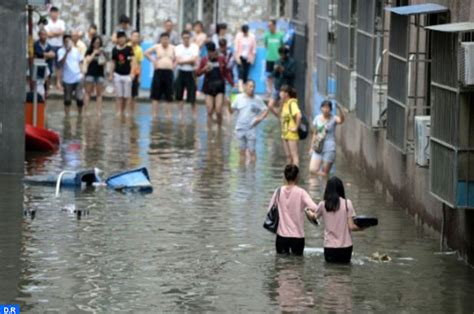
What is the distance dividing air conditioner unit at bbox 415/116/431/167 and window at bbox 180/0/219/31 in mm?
25894

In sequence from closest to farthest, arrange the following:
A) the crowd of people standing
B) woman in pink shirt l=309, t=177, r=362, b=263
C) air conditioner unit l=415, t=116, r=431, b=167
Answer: woman in pink shirt l=309, t=177, r=362, b=263, air conditioner unit l=415, t=116, r=431, b=167, the crowd of people standing

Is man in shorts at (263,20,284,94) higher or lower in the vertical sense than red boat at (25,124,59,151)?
higher

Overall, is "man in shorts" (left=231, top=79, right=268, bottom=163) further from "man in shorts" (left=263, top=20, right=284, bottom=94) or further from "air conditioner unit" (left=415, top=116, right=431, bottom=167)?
"man in shorts" (left=263, top=20, right=284, bottom=94)

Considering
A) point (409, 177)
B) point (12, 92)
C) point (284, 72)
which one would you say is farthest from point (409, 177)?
point (284, 72)

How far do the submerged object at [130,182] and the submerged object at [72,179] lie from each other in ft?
1.20

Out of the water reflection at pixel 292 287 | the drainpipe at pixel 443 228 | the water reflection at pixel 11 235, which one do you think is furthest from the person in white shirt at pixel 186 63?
the water reflection at pixel 292 287

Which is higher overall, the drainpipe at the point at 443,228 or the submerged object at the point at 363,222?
the submerged object at the point at 363,222

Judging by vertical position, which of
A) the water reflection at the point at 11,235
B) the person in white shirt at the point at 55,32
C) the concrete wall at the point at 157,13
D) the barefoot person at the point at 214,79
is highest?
the concrete wall at the point at 157,13

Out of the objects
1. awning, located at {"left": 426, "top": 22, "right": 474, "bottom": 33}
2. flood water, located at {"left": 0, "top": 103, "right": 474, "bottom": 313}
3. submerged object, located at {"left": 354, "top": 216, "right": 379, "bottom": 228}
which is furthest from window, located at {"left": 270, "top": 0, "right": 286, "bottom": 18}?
awning, located at {"left": 426, "top": 22, "right": 474, "bottom": 33}

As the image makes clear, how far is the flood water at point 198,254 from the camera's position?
48.4 feet

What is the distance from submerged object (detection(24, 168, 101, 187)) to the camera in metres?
22.8

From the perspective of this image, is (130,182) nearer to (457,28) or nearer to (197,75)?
(457,28)

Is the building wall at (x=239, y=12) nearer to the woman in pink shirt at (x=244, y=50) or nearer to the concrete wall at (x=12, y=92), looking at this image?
the woman in pink shirt at (x=244, y=50)

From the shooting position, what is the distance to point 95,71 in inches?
1425
